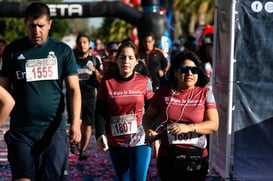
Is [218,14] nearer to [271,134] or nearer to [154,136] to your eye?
[271,134]

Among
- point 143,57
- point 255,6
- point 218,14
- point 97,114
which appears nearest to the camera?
point 97,114

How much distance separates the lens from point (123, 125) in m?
4.88

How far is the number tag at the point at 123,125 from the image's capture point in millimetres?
4891

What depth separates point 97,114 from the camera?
4.94 meters

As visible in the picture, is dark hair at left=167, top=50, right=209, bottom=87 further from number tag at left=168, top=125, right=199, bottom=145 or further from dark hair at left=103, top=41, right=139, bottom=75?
dark hair at left=103, top=41, right=139, bottom=75

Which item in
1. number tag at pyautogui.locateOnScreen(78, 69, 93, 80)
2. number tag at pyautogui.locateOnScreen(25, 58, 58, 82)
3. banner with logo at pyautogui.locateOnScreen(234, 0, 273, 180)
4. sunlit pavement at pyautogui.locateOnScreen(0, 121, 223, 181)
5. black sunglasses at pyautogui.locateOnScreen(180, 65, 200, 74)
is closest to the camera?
number tag at pyautogui.locateOnScreen(25, 58, 58, 82)

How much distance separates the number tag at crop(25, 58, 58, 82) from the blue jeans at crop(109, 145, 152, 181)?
1.17 metres

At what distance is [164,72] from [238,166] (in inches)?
114

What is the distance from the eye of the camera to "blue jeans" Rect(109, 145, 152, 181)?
4.80 meters

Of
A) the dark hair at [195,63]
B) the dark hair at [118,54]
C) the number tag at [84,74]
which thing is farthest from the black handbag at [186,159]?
the number tag at [84,74]

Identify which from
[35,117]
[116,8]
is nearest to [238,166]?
[35,117]

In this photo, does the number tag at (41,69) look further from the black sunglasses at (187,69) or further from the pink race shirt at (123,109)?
the black sunglasses at (187,69)

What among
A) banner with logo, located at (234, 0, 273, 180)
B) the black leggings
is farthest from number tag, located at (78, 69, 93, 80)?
the black leggings

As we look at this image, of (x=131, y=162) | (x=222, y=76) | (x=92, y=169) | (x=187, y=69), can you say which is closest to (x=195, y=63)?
(x=187, y=69)
